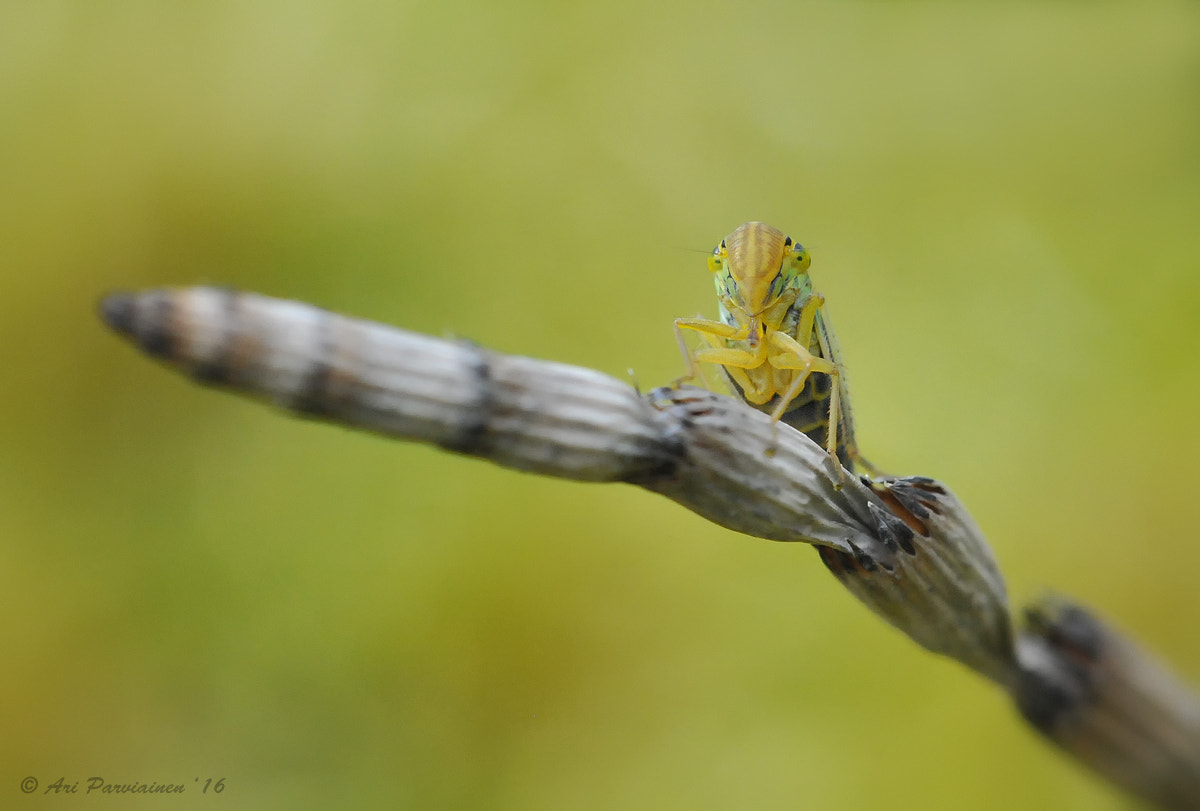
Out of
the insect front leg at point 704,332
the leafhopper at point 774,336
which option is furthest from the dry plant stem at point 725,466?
the insect front leg at point 704,332

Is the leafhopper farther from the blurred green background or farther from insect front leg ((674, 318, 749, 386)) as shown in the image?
the blurred green background

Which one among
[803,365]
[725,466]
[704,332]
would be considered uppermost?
[704,332]

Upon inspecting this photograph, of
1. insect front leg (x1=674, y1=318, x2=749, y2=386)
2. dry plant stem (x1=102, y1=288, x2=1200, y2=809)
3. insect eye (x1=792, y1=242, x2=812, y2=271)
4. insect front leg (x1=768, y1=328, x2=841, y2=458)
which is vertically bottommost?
dry plant stem (x1=102, y1=288, x2=1200, y2=809)

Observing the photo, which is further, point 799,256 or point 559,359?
point 559,359

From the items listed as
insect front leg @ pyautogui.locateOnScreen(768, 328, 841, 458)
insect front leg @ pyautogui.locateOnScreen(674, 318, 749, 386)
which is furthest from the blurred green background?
insect front leg @ pyautogui.locateOnScreen(768, 328, 841, 458)

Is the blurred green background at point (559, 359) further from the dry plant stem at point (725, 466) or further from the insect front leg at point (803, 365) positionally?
the dry plant stem at point (725, 466)

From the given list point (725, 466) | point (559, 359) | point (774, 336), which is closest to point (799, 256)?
point (774, 336)

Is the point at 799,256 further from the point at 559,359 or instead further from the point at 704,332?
the point at 559,359
